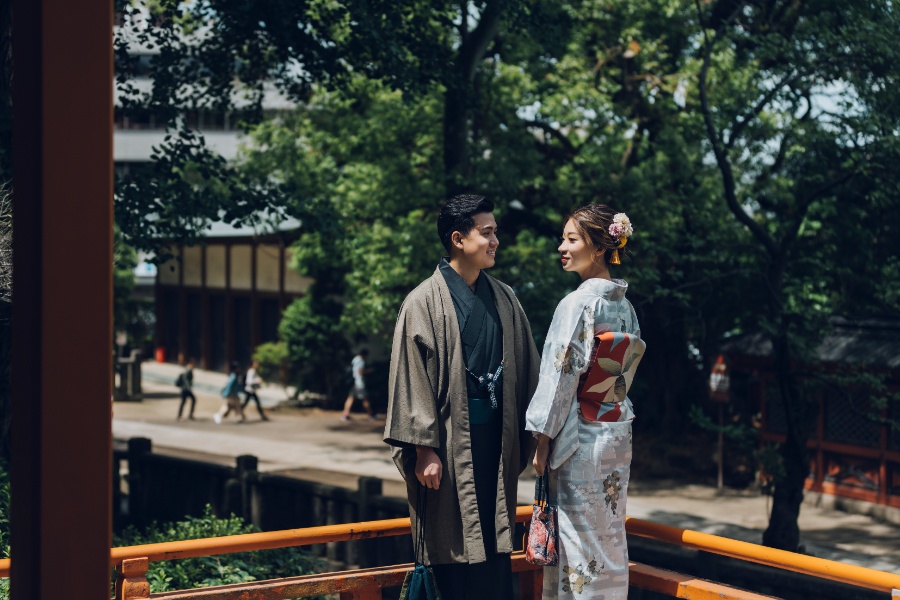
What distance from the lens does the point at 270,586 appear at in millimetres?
4496

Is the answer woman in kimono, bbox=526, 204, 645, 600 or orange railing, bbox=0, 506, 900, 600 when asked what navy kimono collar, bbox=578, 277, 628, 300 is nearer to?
woman in kimono, bbox=526, 204, 645, 600

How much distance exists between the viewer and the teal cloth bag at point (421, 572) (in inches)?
161

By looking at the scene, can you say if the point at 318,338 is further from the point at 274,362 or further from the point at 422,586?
the point at 422,586

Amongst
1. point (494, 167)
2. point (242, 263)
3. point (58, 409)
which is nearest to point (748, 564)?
point (58, 409)

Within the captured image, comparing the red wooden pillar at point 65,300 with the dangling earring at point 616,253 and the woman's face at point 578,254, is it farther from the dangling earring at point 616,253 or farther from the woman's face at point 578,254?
the dangling earring at point 616,253

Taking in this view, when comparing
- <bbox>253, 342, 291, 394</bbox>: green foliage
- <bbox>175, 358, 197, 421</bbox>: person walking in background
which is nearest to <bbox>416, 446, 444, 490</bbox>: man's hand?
<bbox>175, 358, 197, 421</bbox>: person walking in background

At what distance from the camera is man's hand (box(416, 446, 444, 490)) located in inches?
157

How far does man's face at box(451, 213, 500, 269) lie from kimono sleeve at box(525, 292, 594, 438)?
35 cm

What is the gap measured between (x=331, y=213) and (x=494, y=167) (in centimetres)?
427

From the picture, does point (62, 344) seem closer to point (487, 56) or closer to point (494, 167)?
point (494, 167)

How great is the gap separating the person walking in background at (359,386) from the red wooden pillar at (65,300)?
21681 millimetres

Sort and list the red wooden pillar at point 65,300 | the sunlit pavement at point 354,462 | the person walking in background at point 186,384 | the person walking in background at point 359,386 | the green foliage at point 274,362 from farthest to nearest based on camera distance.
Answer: the green foliage at point 274,362 < the person walking in background at point 186,384 < the person walking in background at point 359,386 < the sunlit pavement at point 354,462 < the red wooden pillar at point 65,300

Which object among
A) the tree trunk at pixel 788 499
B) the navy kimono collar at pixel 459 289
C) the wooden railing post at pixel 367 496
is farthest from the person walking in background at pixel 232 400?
the navy kimono collar at pixel 459 289

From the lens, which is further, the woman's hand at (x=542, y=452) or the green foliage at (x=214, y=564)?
the green foliage at (x=214, y=564)
